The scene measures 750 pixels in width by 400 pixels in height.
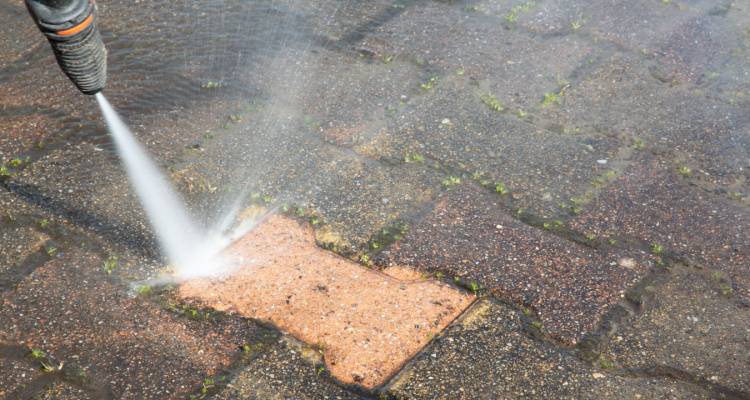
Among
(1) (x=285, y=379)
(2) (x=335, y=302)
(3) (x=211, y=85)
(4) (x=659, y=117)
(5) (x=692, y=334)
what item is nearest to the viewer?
(1) (x=285, y=379)

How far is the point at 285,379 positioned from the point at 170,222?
1391mm

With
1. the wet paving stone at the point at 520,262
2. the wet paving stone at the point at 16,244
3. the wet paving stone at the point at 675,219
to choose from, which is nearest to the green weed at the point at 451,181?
the wet paving stone at the point at 520,262

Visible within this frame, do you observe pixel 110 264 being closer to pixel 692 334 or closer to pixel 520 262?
pixel 520 262

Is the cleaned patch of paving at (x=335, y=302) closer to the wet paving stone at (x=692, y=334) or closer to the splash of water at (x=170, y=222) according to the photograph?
the splash of water at (x=170, y=222)

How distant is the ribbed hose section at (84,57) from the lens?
3541 mm

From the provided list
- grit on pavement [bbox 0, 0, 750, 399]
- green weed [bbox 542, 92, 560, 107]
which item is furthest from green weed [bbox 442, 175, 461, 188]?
green weed [bbox 542, 92, 560, 107]

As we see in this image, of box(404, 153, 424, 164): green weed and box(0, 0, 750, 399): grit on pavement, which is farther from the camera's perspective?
box(404, 153, 424, 164): green weed

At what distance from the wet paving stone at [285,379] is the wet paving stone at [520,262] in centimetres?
79

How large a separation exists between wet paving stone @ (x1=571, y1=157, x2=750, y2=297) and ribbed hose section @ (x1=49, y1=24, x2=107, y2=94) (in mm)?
2653

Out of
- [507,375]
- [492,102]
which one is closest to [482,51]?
[492,102]

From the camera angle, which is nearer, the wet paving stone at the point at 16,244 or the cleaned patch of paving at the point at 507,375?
the cleaned patch of paving at the point at 507,375

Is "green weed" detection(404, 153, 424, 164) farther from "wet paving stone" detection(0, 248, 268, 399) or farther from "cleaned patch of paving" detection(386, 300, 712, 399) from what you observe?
"wet paving stone" detection(0, 248, 268, 399)

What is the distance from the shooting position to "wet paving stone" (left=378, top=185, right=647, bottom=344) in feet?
13.7

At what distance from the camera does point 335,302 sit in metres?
4.18
